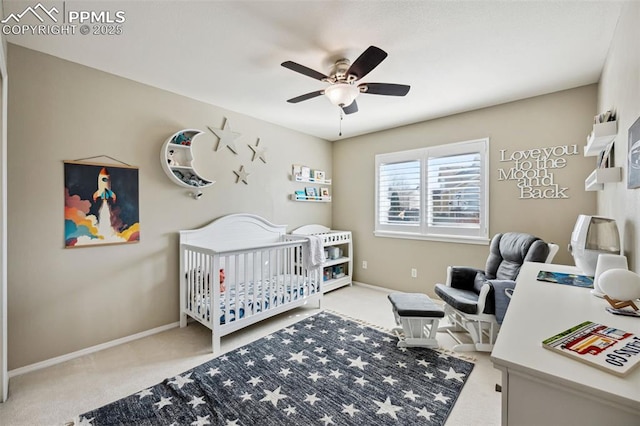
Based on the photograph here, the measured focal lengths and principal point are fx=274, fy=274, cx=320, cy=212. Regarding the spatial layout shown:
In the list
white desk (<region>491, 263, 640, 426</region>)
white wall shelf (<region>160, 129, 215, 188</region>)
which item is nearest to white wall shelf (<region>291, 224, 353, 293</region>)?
white wall shelf (<region>160, 129, 215, 188</region>)

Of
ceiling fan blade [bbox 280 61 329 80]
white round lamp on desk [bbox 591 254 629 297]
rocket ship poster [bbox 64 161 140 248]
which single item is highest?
ceiling fan blade [bbox 280 61 329 80]

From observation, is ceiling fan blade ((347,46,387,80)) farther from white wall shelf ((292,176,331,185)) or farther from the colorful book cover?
white wall shelf ((292,176,331,185))

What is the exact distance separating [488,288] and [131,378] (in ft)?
9.58

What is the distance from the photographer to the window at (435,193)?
3.29m

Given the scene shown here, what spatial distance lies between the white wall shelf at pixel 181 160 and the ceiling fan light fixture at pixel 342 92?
158 centimetres

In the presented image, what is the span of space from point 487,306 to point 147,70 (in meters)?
3.60

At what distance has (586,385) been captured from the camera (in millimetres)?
633

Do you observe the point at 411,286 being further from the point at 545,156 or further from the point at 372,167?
the point at 545,156

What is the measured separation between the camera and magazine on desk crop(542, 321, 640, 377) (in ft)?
2.27

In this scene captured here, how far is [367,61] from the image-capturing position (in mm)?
1762

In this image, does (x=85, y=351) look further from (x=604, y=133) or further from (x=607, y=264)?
(x=604, y=133)

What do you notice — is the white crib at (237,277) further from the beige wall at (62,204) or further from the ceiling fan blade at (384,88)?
the ceiling fan blade at (384,88)

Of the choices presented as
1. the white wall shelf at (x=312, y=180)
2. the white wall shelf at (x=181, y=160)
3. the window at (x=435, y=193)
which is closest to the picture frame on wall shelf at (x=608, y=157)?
the window at (x=435, y=193)

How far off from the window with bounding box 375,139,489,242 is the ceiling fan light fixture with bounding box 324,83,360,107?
1.91 metres
